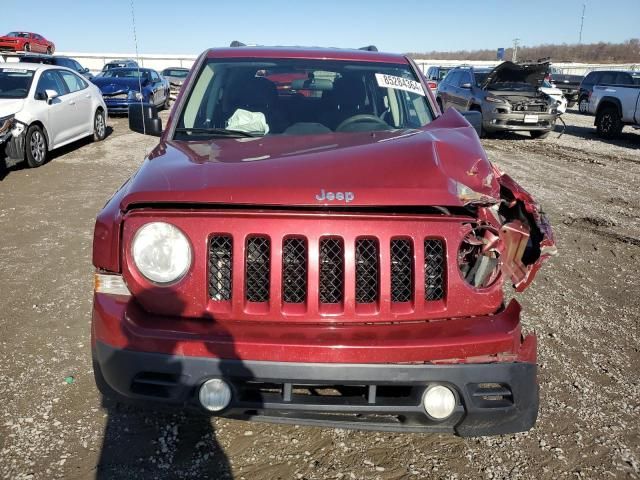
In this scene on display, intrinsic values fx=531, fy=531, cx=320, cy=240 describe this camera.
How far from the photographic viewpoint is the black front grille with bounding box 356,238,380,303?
2.06 metres

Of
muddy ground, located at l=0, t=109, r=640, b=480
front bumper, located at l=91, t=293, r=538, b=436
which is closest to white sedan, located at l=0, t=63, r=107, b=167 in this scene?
muddy ground, located at l=0, t=109, r=640, b=480

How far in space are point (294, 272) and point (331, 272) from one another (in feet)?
0.47

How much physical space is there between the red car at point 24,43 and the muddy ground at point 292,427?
26.2 metres

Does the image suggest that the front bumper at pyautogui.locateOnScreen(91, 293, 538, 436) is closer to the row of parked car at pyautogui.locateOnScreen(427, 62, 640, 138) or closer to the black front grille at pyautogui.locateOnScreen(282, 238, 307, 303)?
the black front grille at pyautogui.locateOnScreen(282, 238, 307, 303)

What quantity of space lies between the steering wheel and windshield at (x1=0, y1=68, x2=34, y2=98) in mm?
7413

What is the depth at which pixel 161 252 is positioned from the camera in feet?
6.75

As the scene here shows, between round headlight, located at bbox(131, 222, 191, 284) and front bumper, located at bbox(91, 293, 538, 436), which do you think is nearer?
front bumper, located at bbox(91, 293, 538, 436)

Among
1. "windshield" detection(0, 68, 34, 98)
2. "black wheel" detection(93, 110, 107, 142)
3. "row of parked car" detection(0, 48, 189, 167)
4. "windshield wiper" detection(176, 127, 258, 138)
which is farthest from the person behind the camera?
"black wheel" detection(93, 110, 107, 142)

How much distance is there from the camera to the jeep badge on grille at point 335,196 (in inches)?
79.0

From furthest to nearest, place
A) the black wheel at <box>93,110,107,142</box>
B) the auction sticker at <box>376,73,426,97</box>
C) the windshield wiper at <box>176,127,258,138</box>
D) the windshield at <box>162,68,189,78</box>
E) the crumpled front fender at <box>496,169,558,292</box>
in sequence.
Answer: the windshield at <box>162,68,189,78</box> → the black wheel at <box>93,110,107,142</box> → the auction sticker at <box>376,73,426,97</box> → the windshield wiper at <box>176,127,258,138</box> → the crumpled front fender at <box>496,169,558,292</box>

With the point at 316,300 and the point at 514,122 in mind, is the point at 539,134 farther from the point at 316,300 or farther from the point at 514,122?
the point at 316,300

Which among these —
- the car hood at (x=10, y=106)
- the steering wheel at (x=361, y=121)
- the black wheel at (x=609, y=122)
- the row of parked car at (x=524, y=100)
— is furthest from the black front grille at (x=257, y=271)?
the black wheel at (x=609, y=122)

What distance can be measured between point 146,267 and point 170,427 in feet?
3.27

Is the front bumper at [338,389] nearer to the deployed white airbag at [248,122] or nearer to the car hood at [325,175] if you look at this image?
the car hood at [325,175]
